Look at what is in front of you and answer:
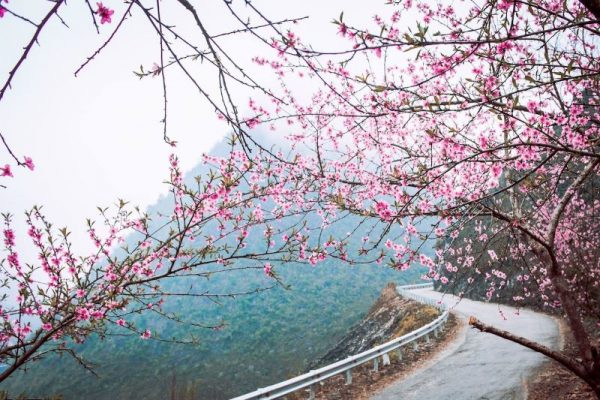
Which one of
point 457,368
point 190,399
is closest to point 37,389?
point 190,399

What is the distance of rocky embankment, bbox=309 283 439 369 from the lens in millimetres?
18219

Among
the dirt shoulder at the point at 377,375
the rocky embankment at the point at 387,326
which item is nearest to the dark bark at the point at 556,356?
the dirt shoulder at the point at 377,375

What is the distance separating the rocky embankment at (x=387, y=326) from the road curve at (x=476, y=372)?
4.80m

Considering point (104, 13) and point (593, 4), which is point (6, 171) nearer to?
point (104, 13)

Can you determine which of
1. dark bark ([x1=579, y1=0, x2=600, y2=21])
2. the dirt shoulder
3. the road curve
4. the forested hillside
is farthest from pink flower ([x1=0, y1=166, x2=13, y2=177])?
the forested hillside

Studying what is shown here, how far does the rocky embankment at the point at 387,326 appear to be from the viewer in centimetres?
1822

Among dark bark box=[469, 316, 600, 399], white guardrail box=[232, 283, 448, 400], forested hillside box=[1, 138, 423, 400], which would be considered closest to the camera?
dark bark box=[469, 316, 600, 399]

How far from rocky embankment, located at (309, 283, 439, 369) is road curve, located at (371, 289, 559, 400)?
4.80 m

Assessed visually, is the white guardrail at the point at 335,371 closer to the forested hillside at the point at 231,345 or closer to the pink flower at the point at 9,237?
the pink flower at the point at 9,237

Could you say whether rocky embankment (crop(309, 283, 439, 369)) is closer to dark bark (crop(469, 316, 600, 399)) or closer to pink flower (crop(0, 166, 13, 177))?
dark bark (crop(469, 316, 600, 399))

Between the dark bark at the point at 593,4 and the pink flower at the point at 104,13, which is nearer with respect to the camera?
the pink flower at the point at 104,13

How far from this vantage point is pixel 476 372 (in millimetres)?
8812

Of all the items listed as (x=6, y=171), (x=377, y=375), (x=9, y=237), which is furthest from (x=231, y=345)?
(x=6, y=171)

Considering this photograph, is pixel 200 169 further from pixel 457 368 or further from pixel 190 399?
pixel 457 368
